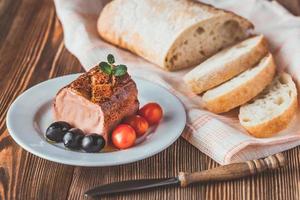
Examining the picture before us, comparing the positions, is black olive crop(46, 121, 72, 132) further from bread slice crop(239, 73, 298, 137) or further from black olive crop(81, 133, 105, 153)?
bread slice crop(239, 73, 298, 137)

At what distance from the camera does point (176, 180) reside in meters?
2.51

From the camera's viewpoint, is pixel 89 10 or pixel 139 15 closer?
pixel 139 15

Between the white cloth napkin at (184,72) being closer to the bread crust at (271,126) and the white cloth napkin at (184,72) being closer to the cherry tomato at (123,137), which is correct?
the bread crust at (271,126)

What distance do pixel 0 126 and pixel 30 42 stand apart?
0.97m

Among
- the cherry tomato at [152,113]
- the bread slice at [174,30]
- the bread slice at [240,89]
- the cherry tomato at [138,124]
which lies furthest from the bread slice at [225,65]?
the cherry tomato at [138,124]

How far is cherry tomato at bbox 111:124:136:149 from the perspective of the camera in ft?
8.77

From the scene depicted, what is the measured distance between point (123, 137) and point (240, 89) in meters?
0.68

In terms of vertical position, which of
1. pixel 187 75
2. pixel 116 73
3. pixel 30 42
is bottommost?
pixel 30 42

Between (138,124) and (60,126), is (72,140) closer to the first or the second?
(60,126)

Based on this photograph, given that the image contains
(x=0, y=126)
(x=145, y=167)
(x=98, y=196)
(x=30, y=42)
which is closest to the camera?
(x=98, y=196)

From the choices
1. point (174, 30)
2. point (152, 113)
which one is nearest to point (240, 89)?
point (152, 113)

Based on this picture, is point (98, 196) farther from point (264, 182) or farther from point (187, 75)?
point (187, 75)

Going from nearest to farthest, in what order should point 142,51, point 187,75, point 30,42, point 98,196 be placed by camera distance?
point 98,196
point 187,75
point 142,51
point 30,42

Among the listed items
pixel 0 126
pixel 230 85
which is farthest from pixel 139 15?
pixel 0 126
